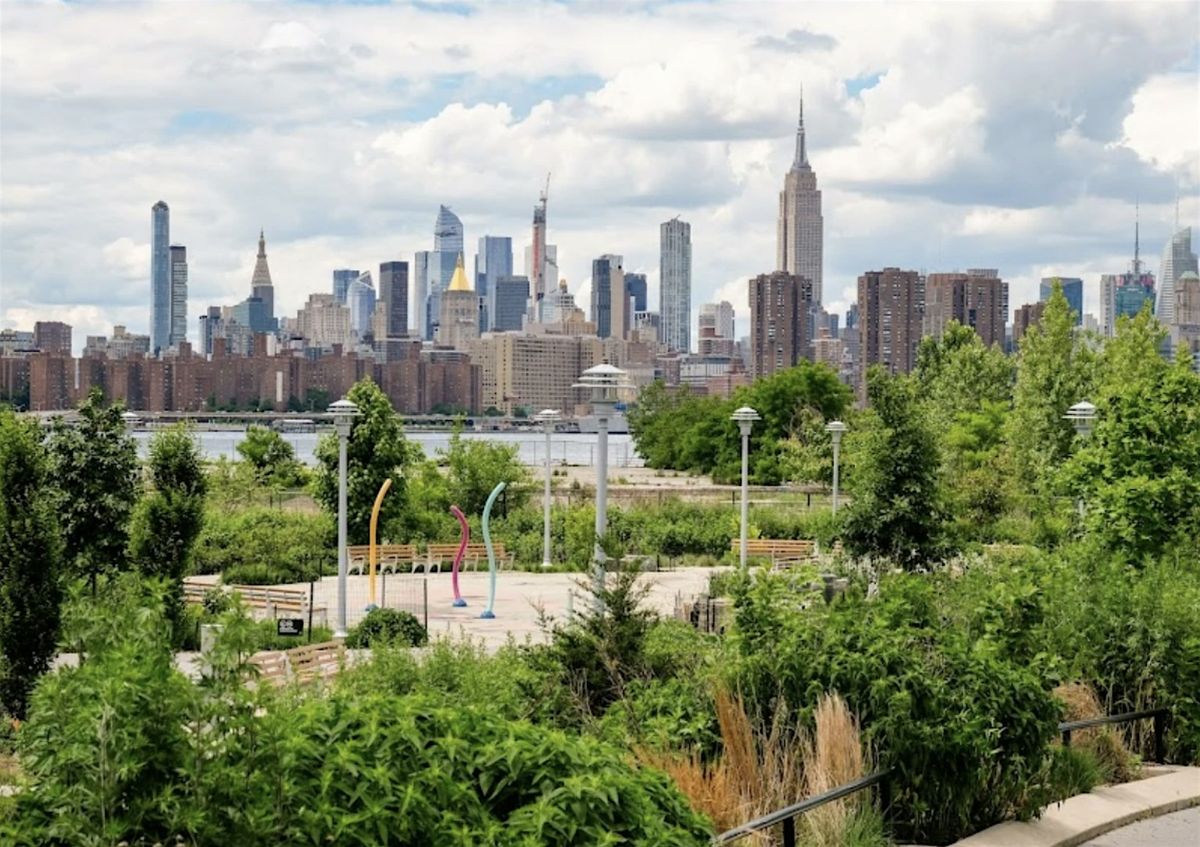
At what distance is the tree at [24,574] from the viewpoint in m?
17.1

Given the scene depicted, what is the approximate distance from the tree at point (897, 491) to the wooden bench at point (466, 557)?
14643mm

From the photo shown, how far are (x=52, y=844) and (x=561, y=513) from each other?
125ft

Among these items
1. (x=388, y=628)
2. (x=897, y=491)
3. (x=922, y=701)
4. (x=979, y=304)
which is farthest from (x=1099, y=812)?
(x=979, y=304)

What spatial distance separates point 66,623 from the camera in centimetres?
611

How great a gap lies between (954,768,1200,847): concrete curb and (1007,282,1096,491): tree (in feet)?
85.0

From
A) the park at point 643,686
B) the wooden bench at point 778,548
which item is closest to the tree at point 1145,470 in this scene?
the park at point 643,686

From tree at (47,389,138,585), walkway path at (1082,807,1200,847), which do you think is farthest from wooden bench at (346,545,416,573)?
walkway path at (1082,807,1200,847)

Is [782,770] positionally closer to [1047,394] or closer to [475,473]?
[1047,394]

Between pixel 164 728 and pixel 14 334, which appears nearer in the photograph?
pixel 164 728

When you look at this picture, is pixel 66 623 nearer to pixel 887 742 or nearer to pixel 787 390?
pixel 887 742

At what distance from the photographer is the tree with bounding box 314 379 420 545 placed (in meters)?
37.0

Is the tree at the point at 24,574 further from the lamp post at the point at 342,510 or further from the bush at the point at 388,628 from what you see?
the lamp post at the point at 342,510

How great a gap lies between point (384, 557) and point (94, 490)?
13212 mm

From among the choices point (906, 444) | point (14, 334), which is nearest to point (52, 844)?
point (906, 444)
